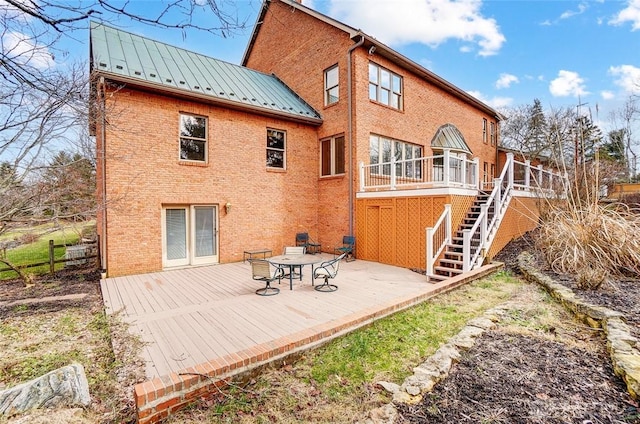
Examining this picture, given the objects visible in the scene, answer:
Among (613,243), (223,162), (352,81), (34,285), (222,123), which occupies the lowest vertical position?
(34,285)

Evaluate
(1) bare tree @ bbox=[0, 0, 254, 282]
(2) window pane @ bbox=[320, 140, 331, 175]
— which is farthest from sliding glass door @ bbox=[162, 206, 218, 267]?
(2) window pane @ bbox=[320, 140, 331, 175]

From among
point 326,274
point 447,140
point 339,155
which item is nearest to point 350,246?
point 339,155

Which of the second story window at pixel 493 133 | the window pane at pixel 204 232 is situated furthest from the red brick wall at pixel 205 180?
the second story window at pixel 493 133

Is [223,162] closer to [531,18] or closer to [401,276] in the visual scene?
[401,276]

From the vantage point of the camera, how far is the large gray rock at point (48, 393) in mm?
2973

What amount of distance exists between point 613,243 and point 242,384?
8.31 meters

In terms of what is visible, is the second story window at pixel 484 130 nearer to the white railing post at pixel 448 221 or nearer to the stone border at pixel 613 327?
the white railing post at pixel 448 221

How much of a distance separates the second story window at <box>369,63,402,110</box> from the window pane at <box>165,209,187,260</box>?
8.19m

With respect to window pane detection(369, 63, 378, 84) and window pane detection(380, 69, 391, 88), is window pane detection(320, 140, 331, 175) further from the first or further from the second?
window pane detection(380, 69, 391, 88)

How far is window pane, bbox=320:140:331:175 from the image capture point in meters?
12.6

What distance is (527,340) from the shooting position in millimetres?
4324

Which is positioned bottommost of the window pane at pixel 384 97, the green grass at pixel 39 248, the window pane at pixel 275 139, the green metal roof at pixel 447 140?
the green grass at pixel 39 248

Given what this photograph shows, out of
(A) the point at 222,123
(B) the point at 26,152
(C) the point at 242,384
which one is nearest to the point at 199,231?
(A) the point at 222,123

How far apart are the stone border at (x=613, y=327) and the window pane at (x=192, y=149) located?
1019cm
